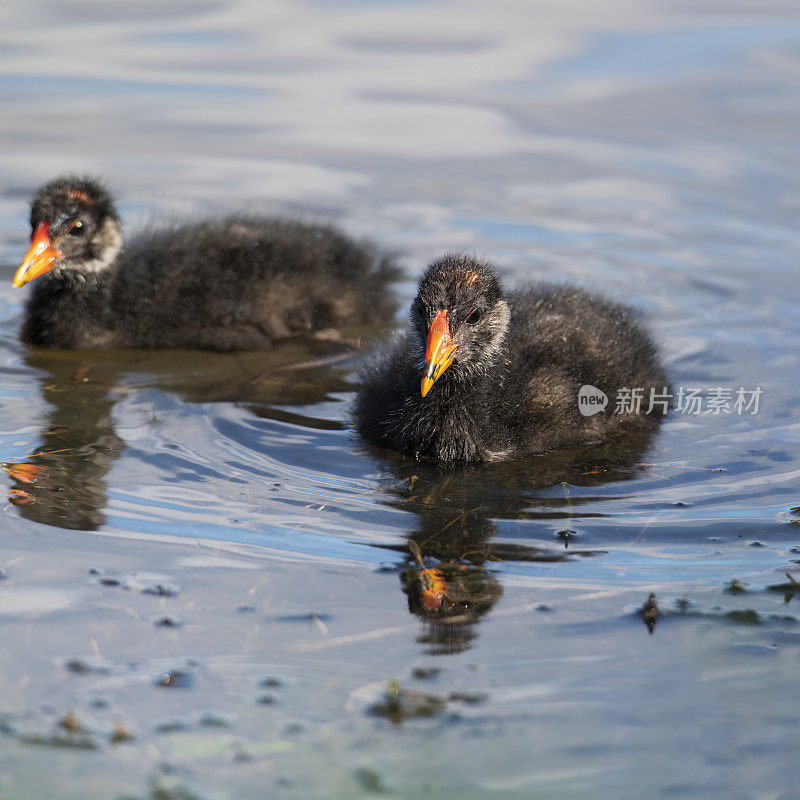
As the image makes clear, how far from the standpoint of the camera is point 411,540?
4.91 m

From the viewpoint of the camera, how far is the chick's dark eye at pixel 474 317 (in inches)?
228

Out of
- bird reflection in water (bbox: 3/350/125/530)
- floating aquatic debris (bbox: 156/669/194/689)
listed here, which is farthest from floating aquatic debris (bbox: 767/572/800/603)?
bird reflection in water (bbox: 3/350/125/530)

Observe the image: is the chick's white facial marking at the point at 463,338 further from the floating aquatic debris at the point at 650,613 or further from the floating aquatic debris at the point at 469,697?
the floating aquatic debris at the point at 469,697

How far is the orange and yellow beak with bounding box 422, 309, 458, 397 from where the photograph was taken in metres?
5.61

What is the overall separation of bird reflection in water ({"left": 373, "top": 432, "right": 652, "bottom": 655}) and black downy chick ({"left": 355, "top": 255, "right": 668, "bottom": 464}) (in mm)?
99

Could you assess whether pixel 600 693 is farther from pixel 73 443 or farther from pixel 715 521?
pixel 73 443

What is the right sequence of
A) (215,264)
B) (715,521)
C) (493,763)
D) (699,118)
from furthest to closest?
(699,118), (215,264), (715,521), (493,763)

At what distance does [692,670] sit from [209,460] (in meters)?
2.63

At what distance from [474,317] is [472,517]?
108 cm

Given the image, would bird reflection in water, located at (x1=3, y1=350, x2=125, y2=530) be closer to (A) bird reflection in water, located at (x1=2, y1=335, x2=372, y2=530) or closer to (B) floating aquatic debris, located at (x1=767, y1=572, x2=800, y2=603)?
(A) bird reflection in water, located at (x1=2, y1=335, x2=372, y2=530)

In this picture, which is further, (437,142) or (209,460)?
(437,142)

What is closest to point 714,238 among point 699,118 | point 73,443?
point 699,118

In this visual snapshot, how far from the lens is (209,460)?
5754 millimetres

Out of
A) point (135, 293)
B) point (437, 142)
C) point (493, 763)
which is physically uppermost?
point (437, 142)
